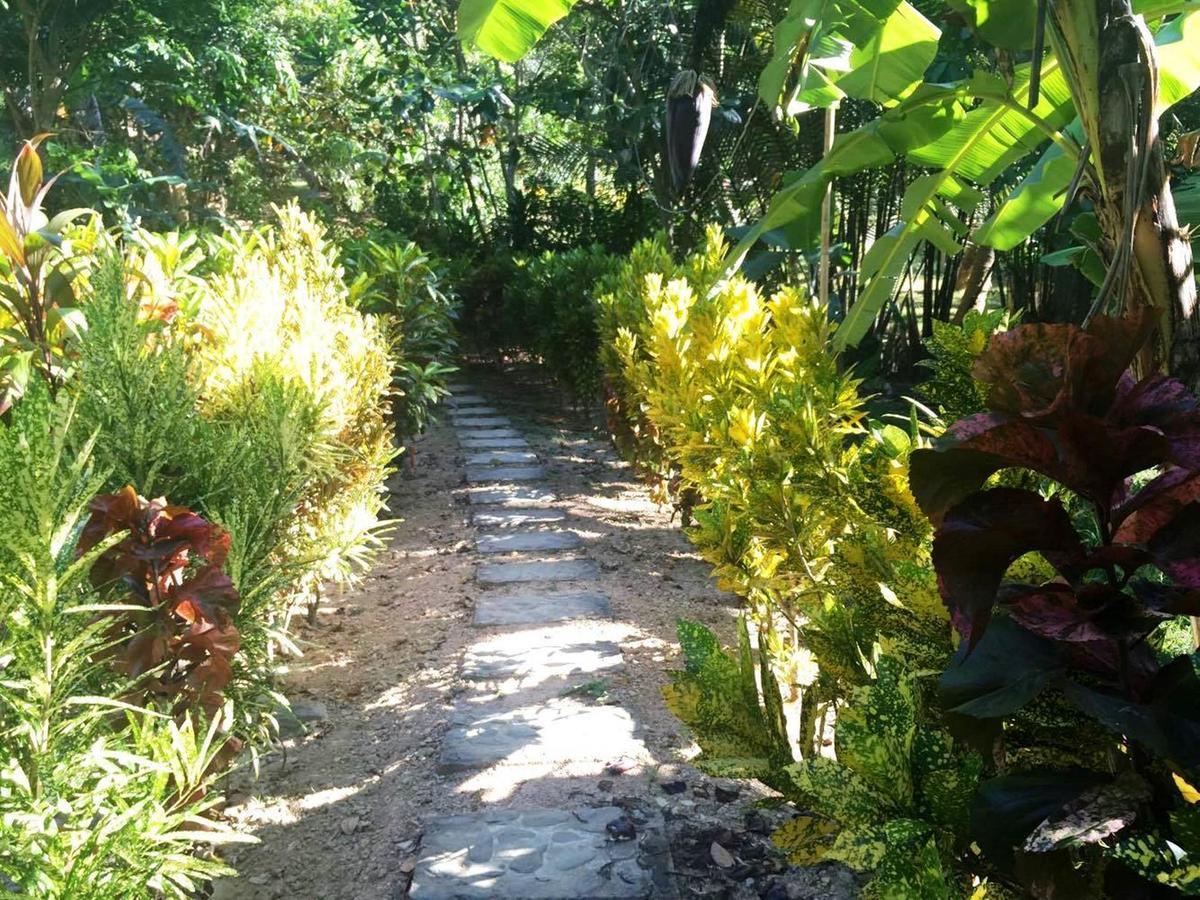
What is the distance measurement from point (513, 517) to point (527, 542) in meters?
0.50

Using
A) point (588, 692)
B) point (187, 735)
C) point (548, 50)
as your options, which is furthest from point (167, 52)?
point (187, 735)

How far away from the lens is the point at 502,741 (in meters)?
3.18

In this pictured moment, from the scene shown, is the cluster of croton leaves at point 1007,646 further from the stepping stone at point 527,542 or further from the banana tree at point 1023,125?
the stepping stone at point 527,542

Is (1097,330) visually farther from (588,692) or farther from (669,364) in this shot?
(669,364)

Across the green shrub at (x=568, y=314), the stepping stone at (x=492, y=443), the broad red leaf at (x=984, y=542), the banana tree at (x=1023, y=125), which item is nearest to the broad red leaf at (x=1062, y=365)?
the broad red leaf at (x=984, y=542)

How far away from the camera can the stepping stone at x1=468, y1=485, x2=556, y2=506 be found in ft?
20.5

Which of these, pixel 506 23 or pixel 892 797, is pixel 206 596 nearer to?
pixel 892 797

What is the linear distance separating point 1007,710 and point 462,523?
4818 mm

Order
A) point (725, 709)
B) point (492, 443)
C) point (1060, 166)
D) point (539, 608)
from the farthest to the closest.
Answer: point (492, 443) → point (539, 608) → point (1060, 166) → point (725, 709)

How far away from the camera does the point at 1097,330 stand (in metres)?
1.24

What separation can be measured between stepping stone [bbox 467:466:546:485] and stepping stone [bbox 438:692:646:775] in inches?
133

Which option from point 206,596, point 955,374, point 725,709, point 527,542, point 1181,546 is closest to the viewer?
point 1181,546

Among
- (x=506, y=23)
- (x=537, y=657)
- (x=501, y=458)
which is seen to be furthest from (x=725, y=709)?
(x=501, y=458)

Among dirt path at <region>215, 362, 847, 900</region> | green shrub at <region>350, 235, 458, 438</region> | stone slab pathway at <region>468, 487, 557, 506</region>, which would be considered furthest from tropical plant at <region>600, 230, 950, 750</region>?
green shrub at <region>350, 235, 458, 438</region>
